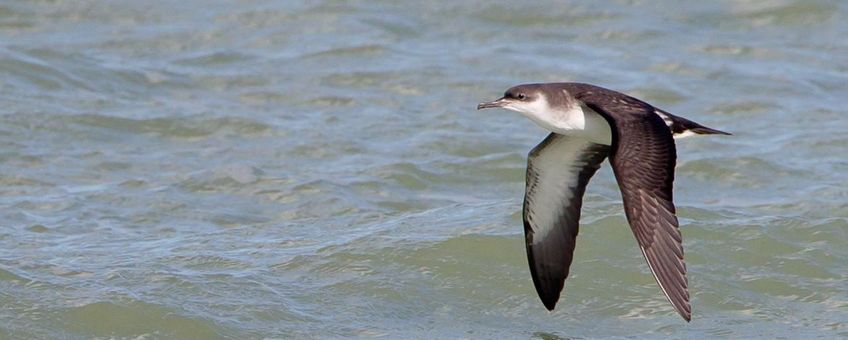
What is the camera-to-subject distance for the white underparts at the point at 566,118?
7699 mm

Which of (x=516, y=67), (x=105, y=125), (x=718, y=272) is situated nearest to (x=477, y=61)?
(x=516, y=67)

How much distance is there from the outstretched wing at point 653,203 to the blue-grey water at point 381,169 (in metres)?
1.22

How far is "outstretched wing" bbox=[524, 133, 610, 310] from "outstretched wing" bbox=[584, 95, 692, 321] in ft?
4.34

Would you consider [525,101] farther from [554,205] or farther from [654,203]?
[654,203]

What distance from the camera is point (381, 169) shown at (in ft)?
36.2

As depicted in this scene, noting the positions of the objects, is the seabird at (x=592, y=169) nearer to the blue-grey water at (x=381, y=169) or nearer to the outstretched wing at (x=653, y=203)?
the outstretched wing at (x=653, y=203)

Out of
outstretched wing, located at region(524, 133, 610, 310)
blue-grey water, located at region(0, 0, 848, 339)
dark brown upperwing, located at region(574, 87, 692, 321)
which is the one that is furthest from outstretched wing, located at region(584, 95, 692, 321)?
outstretched wing, located at region(524, 133, 610, 310)

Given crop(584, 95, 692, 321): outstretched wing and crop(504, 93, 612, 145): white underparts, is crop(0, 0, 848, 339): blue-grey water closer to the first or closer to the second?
Answer: crop(504, 93, 612, 145): white underparts

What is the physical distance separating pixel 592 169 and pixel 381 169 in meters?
2.85

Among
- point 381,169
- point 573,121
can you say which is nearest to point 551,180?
point 573,121

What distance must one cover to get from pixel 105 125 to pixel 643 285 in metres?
4.86

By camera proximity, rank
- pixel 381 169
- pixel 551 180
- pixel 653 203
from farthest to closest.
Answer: pixel 381 169 → pixel 551 180 → pixel 653 203

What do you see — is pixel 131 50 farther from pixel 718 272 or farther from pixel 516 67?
pixel 718 272

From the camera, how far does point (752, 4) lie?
49.6 feet
